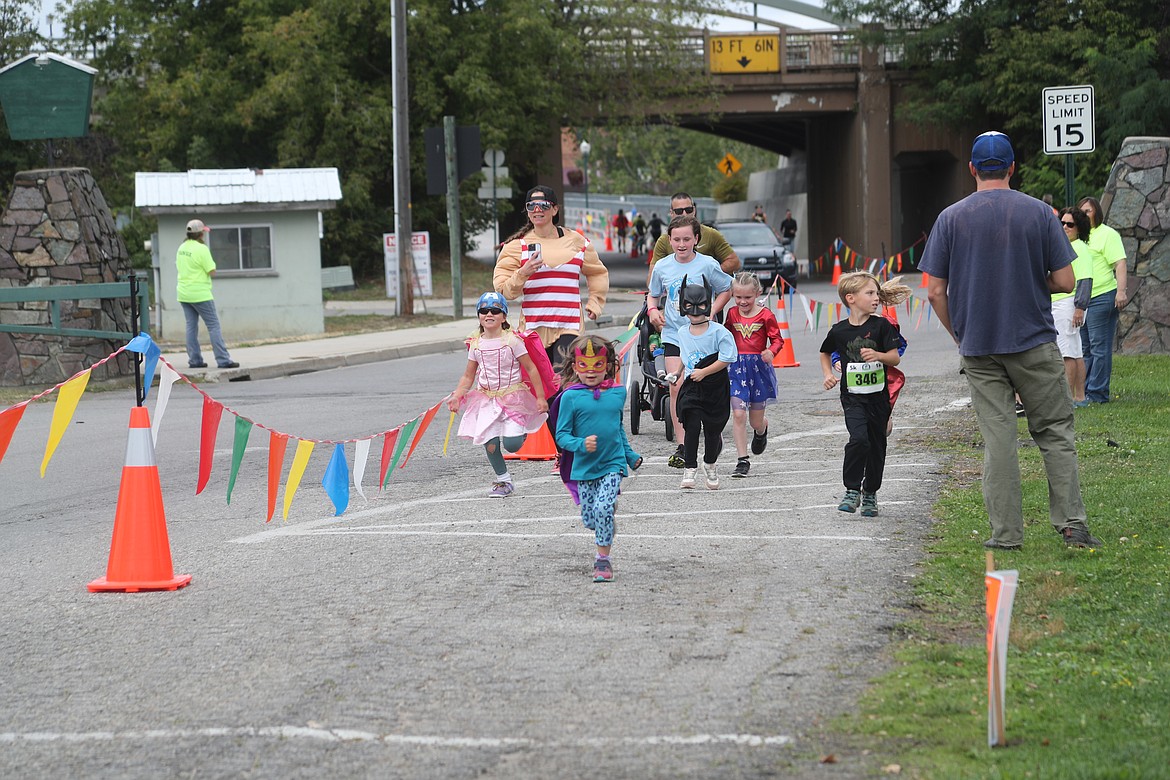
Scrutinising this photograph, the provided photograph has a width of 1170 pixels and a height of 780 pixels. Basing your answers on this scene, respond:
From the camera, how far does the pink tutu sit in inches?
368

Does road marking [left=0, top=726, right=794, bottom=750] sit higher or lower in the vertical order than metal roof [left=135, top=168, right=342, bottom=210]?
lower

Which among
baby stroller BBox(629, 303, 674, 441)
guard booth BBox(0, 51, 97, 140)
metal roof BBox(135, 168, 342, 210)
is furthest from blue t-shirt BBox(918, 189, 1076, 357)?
metal roof BBox(135, 168, 342, 210)

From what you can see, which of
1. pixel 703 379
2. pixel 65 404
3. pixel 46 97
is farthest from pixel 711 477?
pixel 46 97

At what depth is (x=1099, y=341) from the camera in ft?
42.2

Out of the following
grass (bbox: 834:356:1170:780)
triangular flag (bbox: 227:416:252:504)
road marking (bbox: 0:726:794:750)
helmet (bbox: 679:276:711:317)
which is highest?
helmet (bbox: 679:276:711:317)

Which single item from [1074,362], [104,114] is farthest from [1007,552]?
[104,114]

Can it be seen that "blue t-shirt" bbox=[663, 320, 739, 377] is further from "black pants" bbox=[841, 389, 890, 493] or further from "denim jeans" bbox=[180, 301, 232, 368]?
"denim jeans" bbox=[180, 301, 232, 368]

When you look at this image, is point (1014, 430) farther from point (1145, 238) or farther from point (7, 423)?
point (1145, 238)

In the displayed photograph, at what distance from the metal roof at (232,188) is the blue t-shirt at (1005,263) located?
746 inches

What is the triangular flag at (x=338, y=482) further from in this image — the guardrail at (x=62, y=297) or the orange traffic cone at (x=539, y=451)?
the guardrail at (x=62, y=297)

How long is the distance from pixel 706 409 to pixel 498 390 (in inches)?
50.5

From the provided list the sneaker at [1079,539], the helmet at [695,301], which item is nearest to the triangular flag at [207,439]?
the helmet at [695,301]

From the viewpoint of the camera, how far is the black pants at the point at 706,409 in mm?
9500

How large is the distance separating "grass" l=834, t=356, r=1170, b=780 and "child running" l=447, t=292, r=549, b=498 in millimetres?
2566
